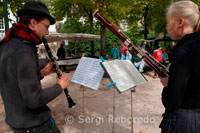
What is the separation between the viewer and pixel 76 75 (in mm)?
4047

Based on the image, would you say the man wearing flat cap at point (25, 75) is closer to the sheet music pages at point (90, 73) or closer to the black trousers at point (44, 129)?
the black trousers at point (44, 129)

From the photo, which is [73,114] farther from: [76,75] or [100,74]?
[100,74]

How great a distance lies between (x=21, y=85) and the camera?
146 centimetres

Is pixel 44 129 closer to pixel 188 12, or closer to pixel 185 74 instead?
pixel 185 74

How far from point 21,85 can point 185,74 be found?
4.55 ft

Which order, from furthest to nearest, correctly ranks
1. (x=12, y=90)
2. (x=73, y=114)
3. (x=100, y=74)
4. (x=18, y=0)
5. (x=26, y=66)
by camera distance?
(x=18, y=0) < (x=73, y=114) < (x=100, y=74) < (x=12, y=90) < (x=26, y=66)

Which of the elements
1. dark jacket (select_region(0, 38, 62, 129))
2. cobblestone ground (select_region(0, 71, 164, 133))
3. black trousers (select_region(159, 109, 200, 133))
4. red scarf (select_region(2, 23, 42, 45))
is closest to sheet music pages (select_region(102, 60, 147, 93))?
black trousers (select_region(159, 109, 200, 133))

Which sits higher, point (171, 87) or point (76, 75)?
point (171, 87)

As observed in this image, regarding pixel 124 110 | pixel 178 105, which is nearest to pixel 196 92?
pixel 178 105

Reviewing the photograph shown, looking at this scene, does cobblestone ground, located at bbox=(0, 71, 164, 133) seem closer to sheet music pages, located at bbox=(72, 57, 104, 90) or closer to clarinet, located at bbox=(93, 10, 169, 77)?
sheet music pages, located at bbox=(72, 57, 104, 90)

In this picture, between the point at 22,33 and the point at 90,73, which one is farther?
the point at 90,73

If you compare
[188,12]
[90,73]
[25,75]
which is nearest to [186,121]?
[188,12]

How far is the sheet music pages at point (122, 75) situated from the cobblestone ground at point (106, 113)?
→ 1816mm

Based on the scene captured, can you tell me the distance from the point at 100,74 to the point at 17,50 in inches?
91.8
